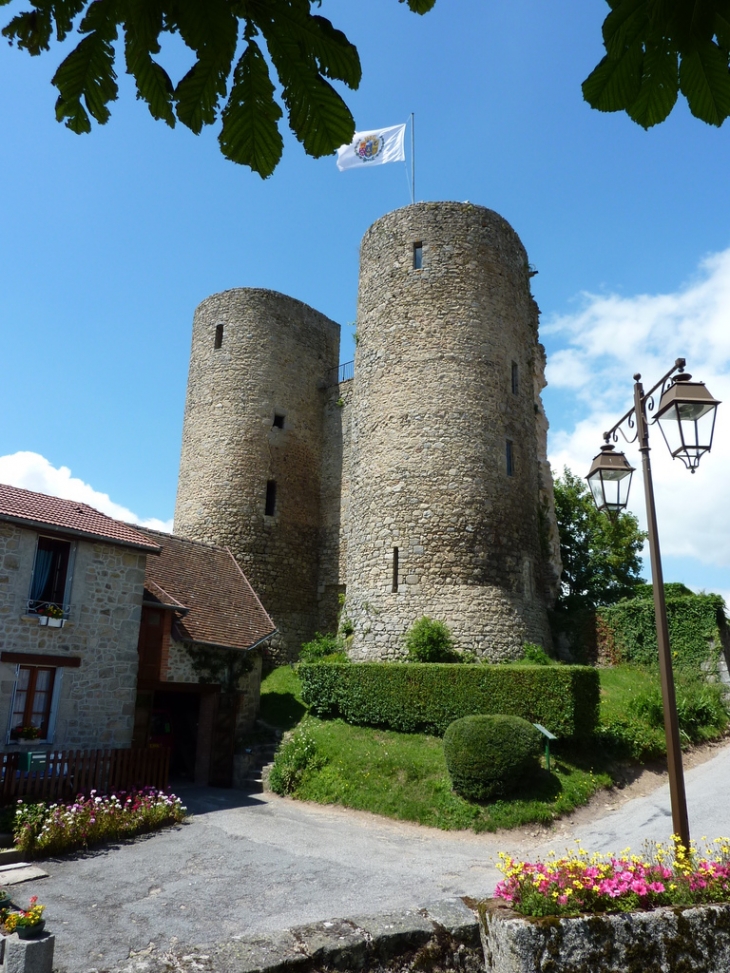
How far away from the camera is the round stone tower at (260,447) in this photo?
74.7 ft

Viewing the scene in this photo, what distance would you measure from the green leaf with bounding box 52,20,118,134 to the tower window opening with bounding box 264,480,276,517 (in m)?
21.6

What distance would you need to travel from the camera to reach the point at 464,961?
5859 millimetres

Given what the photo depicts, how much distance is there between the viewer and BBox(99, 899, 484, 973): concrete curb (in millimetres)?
5297

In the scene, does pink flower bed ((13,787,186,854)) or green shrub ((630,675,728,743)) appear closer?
pink flower bed ((13,787,186,854))

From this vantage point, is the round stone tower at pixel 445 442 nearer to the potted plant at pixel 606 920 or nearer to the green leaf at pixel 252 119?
the potted plant at pixel 606 920

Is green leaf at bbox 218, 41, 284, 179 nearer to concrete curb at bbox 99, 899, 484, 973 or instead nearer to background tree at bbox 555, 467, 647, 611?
concrete curb at bbox 99, 899, 484, 973

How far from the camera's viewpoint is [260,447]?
2350cm

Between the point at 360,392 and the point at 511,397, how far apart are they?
13.5ft

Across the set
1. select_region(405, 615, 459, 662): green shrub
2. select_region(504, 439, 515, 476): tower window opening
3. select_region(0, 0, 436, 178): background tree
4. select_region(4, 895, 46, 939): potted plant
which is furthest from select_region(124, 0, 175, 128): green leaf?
select_region(504, 439, 515, 476): tower window opening

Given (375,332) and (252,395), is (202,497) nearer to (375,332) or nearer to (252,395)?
(252,395)

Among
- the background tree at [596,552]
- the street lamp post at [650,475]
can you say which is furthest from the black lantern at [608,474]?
the background tree at [596,552]

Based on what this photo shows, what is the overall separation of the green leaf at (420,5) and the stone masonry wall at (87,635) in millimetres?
11735

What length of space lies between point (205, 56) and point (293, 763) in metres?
13.8

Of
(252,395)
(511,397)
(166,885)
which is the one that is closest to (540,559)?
(511,397)
